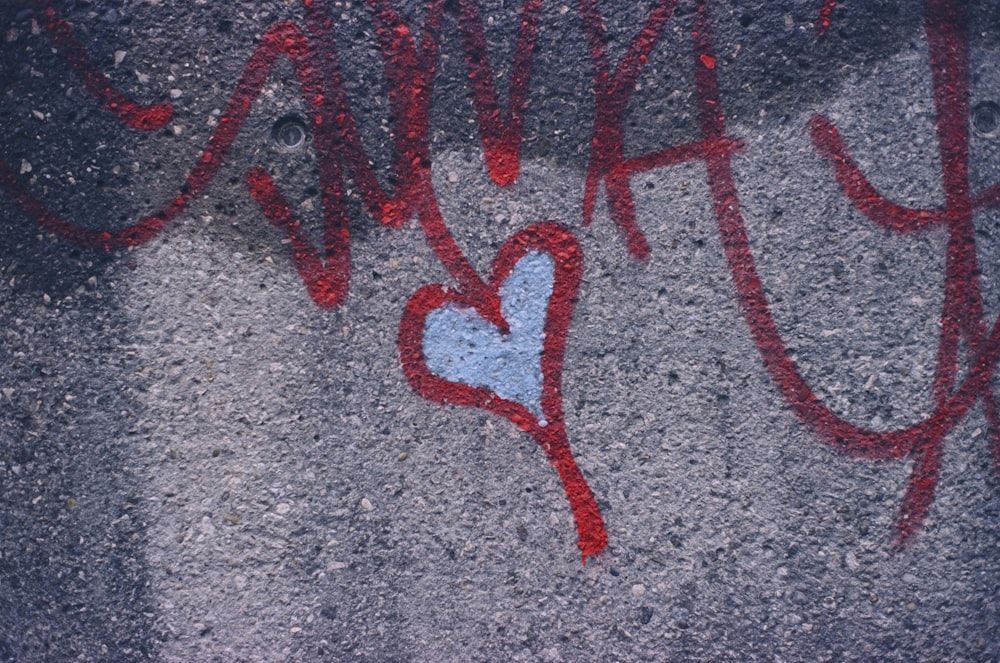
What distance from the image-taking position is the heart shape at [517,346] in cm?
198

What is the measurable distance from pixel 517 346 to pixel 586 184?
47 centimetres

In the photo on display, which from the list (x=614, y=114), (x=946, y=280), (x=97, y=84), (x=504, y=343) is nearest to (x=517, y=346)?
(x=504, y=343)

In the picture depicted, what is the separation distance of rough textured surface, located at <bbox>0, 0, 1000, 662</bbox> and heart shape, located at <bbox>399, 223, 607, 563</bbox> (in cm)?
4

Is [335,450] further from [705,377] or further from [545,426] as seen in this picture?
[705,377]

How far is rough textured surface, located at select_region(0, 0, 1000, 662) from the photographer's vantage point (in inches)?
76.5

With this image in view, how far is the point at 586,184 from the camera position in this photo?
1.97m

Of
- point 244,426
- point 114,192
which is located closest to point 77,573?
point 244,426

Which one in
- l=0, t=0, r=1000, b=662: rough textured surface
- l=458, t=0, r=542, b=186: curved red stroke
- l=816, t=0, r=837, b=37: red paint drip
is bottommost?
l=0, t=0, r=1000, b=662: rough textured surface

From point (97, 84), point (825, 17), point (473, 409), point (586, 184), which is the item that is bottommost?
point (473, 409)

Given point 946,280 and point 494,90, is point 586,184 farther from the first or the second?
Result: point 946,280

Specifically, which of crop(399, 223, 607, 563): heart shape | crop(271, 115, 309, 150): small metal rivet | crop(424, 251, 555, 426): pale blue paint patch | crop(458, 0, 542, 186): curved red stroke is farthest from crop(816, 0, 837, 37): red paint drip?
crop(271, 115, 309, 150): small metal rivet

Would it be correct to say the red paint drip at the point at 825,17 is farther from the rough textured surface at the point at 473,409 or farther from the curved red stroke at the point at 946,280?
the curved red stroke at the point at 946,280

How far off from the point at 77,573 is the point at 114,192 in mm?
1035

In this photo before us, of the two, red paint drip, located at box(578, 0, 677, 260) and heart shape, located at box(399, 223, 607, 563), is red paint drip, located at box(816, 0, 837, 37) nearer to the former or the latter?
red paint drip, located at box(578, 0, 677, 260)
